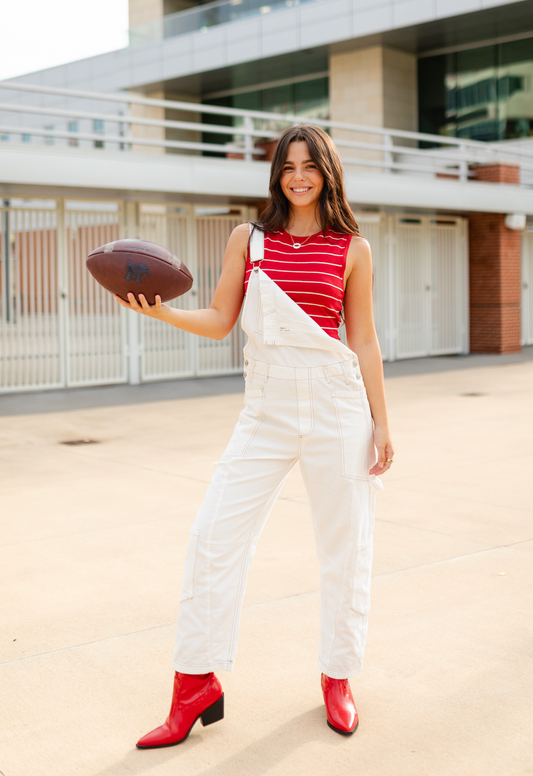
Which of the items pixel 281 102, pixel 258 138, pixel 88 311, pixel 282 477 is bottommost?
pixel 282 477

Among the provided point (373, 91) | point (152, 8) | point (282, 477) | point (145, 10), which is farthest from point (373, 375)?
point (145, 10)

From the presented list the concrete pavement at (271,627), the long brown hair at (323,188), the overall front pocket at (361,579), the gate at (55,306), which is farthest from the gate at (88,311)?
the overall front pocket at (361,579)

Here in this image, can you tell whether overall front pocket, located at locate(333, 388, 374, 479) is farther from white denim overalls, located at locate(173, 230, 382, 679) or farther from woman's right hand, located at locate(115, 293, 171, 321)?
woman's right hand, located at locate(115, 293, 171, 321)

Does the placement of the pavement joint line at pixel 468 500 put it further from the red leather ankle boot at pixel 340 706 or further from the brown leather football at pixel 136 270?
the brown leather football at pixel 136 270

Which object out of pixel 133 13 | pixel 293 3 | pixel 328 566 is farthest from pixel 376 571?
pixel 133 13

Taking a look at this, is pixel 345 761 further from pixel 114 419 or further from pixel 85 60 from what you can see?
pixel 85 60

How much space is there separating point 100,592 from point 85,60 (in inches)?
1244

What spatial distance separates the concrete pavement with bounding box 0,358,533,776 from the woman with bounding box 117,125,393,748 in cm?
19

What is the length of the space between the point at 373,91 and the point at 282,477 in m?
24.0

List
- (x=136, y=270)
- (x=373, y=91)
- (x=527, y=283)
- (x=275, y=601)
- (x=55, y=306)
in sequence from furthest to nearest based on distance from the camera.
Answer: (x=373, y=91) < (x=527, y=283) < (x=55, y=306) < (x=275, y=601) < (x=136, y=270)

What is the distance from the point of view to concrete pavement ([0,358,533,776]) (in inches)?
108

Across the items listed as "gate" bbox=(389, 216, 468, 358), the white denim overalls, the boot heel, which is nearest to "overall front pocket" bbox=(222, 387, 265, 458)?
the white denim overalls

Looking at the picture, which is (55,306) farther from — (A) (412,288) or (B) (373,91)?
(B) (373,91)

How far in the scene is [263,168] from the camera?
14.5 meters
